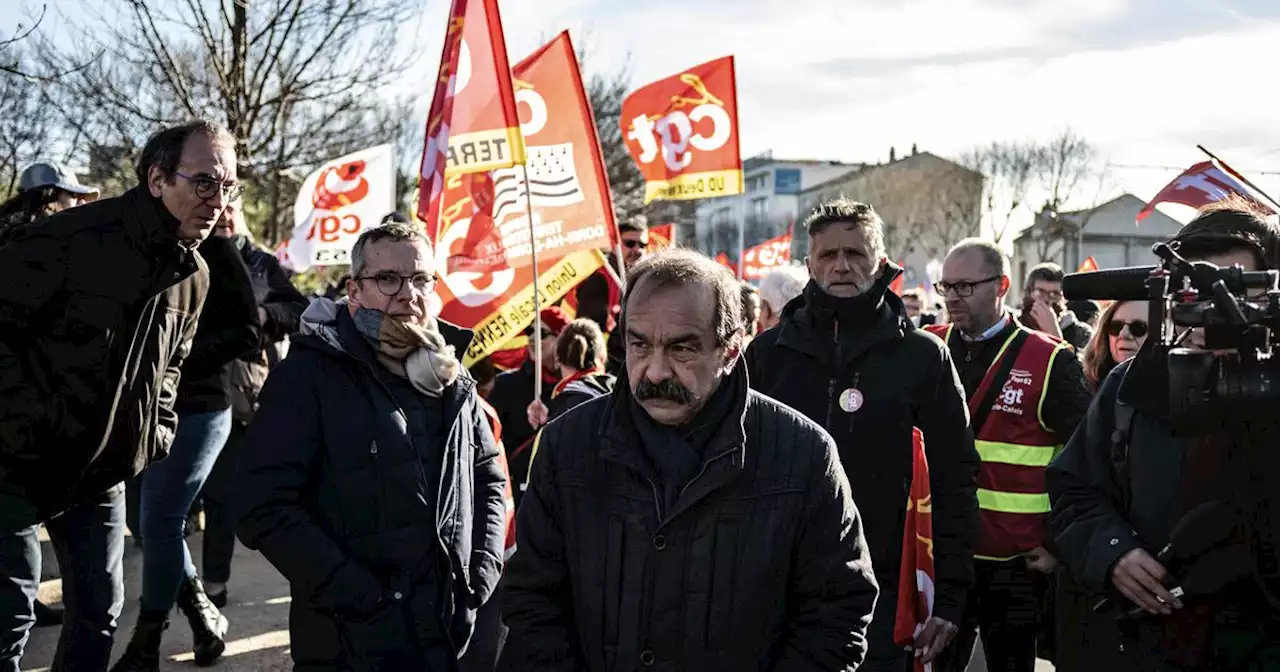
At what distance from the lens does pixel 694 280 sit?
2475mm

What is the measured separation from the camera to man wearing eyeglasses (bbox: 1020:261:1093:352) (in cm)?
699

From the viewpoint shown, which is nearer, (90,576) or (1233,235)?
(1233,235)

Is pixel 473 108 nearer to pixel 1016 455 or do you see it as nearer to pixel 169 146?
pixel 169 146

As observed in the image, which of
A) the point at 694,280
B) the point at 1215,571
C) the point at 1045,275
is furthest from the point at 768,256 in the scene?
the point at 694,280

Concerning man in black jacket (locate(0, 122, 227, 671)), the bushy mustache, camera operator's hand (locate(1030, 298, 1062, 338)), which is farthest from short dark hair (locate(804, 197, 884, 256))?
camera operator's hand (locate(1030, 298, 1062, 338))

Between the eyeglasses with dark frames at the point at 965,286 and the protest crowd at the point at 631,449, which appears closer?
the protest crowd at the point at 631,449

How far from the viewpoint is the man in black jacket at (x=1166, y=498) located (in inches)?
104

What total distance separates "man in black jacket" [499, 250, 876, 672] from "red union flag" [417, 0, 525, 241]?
143 inches

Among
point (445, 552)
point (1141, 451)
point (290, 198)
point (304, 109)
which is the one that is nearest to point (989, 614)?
point (1141, 451)

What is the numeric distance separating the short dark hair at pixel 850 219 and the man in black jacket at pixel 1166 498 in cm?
112

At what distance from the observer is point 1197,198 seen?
8.14 metres

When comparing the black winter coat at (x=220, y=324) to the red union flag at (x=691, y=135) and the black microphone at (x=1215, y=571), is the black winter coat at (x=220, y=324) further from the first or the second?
the red union flag at (x=691, y=135)

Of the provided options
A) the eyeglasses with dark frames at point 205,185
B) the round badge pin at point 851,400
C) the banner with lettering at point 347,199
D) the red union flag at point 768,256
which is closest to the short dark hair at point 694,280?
the round badge pin at point 851,400

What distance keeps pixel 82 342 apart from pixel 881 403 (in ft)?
8.05
